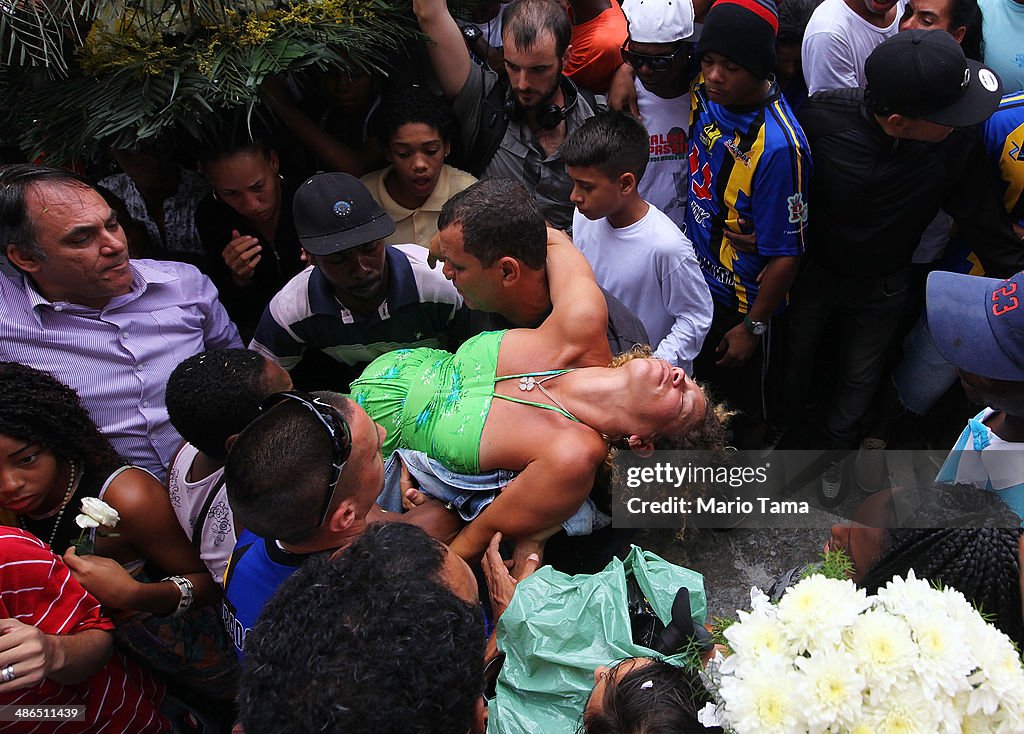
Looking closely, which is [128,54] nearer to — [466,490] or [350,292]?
[350,292]

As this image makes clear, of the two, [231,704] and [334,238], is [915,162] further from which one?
[231,704]

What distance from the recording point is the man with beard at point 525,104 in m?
3.37

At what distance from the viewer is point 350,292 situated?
2.90 meters

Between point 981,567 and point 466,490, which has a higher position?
point 981,567

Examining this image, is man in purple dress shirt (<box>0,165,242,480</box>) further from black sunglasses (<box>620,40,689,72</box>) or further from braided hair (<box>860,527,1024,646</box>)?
braided hair (<box>860,527,1024,646</box>)

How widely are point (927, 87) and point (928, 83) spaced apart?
1 cm

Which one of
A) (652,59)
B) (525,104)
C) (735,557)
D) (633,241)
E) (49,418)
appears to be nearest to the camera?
(49,418)

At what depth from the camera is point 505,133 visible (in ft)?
11.8

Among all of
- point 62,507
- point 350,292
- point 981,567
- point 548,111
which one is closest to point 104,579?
point 62,507

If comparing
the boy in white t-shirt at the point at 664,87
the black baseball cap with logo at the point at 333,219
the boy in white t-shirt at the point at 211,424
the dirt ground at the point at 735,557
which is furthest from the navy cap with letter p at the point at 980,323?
the boy in white t-shirt at the point at 211,424

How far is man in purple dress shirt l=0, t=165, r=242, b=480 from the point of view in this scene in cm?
251

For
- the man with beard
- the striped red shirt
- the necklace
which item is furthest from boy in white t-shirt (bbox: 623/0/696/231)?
the striped red shirt

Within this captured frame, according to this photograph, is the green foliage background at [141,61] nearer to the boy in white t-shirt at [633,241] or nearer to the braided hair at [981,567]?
the boy in white t-shirt at [633,241]

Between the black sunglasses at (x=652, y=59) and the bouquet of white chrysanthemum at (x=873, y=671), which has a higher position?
the black sunglasses at (x=652, y=59)
